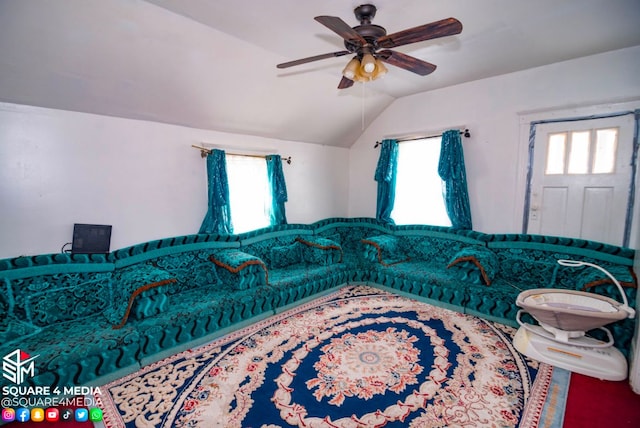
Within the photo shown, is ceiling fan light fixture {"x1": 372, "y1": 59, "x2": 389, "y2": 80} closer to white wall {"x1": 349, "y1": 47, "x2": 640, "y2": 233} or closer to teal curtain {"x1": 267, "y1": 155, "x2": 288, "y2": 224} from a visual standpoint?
white wall {"x1": 349, "y1": 47, "x2": 640, "y2": 233}

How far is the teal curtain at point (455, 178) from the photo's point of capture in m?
3.84

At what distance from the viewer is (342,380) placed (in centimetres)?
216

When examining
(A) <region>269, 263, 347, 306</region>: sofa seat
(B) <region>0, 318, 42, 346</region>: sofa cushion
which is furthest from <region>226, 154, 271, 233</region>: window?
(B) <region>0, 318, 42, 346</region>: sofa cushion

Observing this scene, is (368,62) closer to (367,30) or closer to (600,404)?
(367,30)

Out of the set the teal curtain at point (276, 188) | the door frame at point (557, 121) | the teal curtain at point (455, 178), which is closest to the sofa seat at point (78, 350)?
the teal curtain at point (276, 188)

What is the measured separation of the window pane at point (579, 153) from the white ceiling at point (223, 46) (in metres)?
0.81

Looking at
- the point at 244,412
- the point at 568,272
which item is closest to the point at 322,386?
the point at 244,412

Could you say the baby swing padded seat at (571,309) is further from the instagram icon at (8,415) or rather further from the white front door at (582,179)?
the instagram icon at (8,415)

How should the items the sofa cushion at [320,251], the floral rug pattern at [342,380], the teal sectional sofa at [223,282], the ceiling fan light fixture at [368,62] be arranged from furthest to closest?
the sofa cushion at [320,251] < the teal sectional sofa at [223,282] < the ceiling fan light fixture at [368,62] < the floral rug pattern at [342,380]

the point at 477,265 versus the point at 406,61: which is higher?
the point at 406,61

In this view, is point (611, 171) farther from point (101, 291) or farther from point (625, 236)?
point (101, 291)

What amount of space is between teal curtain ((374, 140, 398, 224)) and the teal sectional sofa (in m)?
0.34

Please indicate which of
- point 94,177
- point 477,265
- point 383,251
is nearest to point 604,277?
point 477,265

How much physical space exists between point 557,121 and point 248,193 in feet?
12.2
